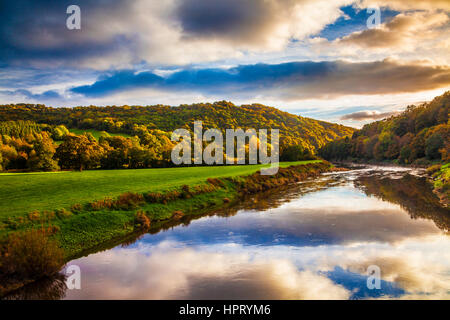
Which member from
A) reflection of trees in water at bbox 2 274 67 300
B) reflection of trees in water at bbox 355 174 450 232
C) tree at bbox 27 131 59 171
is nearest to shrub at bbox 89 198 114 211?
reflection of trees in water at bbox 2 274 67 300

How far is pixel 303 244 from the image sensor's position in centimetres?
1470

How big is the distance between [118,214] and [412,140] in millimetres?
79431

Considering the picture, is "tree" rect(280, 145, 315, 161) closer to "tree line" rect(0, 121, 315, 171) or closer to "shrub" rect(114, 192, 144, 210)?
"tree line" rect(0, 121, 315, 171)

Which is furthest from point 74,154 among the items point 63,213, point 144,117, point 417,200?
point 144,117

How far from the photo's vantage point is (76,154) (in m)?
42.5

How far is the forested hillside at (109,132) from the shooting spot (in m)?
44.5

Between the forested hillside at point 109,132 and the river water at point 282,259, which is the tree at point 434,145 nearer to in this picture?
the forested hillside at point 109,132

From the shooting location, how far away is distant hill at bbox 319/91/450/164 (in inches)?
2416

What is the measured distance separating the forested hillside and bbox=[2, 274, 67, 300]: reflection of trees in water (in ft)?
118

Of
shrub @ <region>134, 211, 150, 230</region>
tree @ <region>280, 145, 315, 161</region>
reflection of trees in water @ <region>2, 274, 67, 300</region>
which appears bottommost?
reflection of trees in water @ <region>2, 274, 67, 300</region>

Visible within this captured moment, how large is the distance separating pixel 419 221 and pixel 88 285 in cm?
2051

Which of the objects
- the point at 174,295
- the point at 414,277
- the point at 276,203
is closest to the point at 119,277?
the point at 174,295

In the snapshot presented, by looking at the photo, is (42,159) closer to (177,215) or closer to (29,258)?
(177,215)
